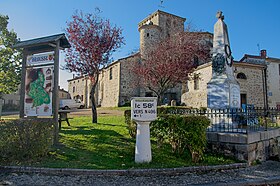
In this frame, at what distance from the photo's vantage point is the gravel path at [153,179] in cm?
393

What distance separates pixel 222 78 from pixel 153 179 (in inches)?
204

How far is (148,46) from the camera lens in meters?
28.2

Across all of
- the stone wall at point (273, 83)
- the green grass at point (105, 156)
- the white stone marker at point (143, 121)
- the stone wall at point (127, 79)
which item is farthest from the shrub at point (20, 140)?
the stone wall at point (273, 83)

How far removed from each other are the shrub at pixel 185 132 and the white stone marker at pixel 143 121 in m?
0.74

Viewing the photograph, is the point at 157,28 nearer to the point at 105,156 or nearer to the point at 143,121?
the point at 143,121

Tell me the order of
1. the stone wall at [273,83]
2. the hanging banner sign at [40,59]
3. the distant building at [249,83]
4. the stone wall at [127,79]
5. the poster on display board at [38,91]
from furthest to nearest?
the stone wall at [127,79]
the stone wall at [273,83]
the distant building at [249,83]
the hanging banner sign at [40,59]
the poster on display board at [38,91]

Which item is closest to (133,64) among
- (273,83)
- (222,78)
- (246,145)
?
(273,83)

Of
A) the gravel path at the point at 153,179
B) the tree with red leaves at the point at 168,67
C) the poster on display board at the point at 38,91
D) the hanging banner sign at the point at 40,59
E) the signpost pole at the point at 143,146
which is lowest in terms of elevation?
the gravel path at the point at 153,179

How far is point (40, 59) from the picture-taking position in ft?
23.2

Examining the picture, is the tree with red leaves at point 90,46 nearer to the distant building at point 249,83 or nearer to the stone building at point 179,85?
the stone building at point 179,85

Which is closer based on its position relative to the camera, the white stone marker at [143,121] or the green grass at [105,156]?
the green grass at [105,156]

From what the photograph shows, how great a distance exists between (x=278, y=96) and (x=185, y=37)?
14.3 metres

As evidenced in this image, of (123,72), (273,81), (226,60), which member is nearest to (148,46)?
(123,72)

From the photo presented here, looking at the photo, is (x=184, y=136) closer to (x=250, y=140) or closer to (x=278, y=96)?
(x=250, y=140)
